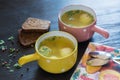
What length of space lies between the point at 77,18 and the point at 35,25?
5.9 inches

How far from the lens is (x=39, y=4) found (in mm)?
1030

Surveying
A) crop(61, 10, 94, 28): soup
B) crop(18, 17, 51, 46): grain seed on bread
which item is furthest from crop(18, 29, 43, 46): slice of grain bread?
crop(61, 10, 94, 28): soup

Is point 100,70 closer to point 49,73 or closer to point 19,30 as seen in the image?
point 49,73

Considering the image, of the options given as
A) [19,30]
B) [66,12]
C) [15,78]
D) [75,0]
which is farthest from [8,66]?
[75,0]

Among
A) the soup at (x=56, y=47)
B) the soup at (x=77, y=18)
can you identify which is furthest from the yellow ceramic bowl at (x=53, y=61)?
the soup at (x=77, y=18)

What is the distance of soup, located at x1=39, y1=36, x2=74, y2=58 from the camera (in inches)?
29.6

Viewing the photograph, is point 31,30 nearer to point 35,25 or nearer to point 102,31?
point 35,25

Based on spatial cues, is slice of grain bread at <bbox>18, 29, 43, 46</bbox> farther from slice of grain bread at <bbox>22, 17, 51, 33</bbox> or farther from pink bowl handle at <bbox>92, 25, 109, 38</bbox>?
pink bowl handle at <bbox>92, 25, 109, 38</bbox>

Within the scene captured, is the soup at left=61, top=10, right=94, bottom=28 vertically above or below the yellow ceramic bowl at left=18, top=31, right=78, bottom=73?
above

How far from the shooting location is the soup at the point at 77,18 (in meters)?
0.85

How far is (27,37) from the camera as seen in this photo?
86 centimetres

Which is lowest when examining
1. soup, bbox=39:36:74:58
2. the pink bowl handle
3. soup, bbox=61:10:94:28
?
soup, bbox=39:36:74:58

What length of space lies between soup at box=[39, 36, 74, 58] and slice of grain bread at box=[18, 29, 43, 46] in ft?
0.23

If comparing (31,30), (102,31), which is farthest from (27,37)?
(102,31)
